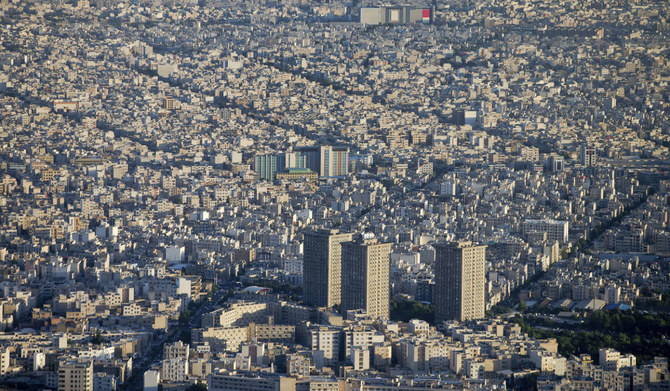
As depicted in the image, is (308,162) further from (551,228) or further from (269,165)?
(551,228)

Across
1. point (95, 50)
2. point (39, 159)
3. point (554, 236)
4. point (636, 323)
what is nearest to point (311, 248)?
point (636, 323)

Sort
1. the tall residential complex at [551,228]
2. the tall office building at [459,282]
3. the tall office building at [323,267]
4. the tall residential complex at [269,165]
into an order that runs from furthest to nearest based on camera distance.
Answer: the tall residential complex at [269,165]
the tall residential complex at [551,228]
the tall office building at [323,267]
the tall office building at [459,282]

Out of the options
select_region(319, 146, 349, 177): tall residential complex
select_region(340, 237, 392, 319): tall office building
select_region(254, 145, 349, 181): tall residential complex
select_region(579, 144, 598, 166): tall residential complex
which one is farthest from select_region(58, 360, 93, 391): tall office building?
select_region(579, 144, 598, 166): tall residential complex

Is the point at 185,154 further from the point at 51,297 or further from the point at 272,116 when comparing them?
the point at 51,297

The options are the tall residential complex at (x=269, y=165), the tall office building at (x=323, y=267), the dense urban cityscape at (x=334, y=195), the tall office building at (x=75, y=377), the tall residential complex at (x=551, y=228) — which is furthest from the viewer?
the tall residential complex at (x=269, y=165)

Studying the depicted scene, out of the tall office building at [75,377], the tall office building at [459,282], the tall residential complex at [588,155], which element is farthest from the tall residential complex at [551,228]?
the tall office building at [75,377]

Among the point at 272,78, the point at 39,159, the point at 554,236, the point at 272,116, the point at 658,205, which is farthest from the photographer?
the point at 272,78

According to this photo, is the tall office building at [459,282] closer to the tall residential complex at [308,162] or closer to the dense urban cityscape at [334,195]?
the dense urban cityscape at [334,195]
